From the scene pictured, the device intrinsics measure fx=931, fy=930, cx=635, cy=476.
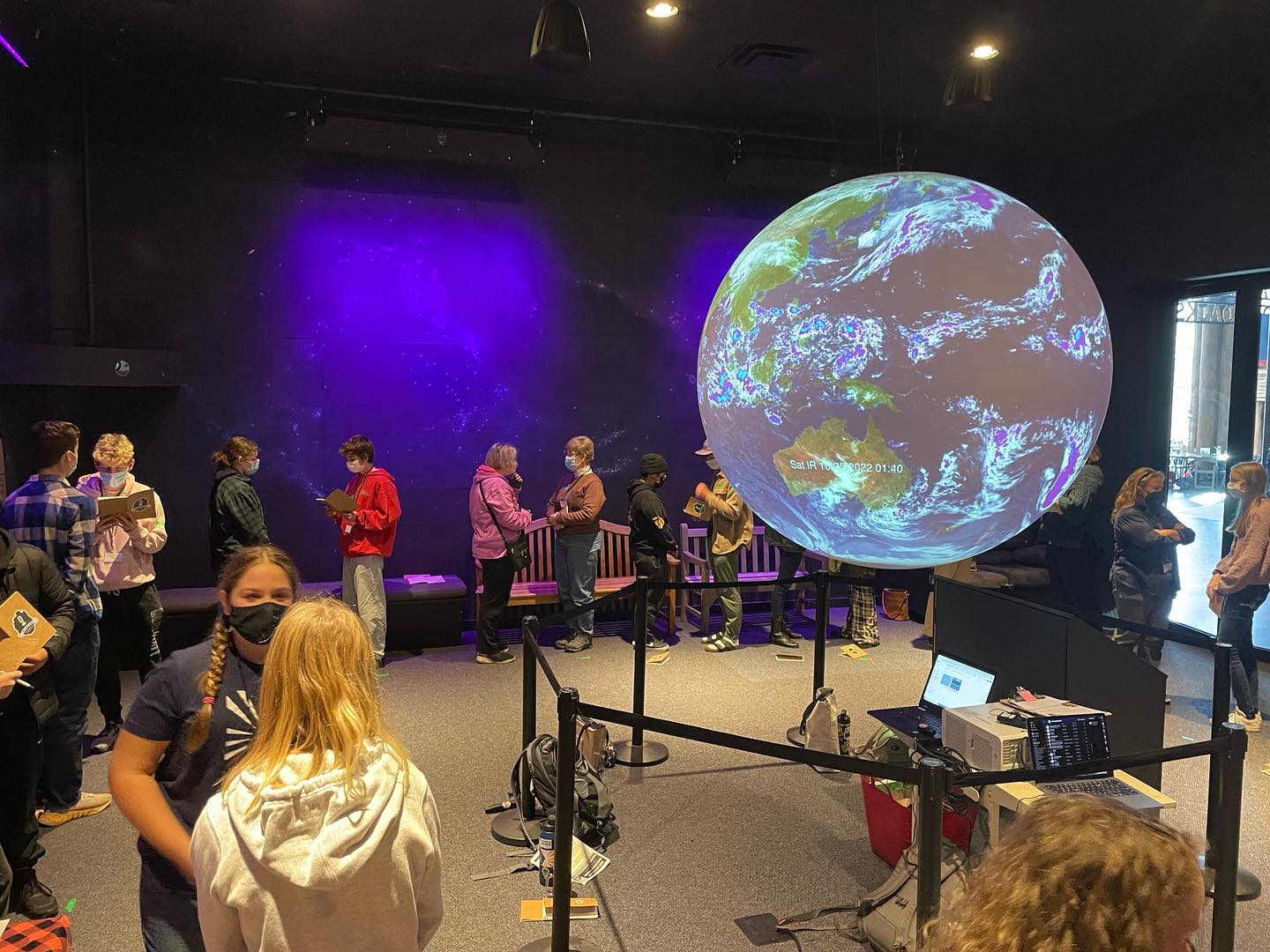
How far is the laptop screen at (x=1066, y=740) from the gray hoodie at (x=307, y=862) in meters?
2.59

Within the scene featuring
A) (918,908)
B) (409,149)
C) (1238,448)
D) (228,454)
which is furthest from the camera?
(409,149)

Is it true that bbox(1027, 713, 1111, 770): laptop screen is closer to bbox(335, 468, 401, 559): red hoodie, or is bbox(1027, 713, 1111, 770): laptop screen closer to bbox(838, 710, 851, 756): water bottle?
bbox(838, 710, 851, 756): water bottle

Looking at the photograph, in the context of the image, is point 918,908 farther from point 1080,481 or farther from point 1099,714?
point 1080,481

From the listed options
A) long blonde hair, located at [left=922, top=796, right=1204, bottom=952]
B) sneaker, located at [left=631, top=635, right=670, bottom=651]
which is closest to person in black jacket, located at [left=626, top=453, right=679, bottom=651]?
sneaker, located at [left=631, top=635, right=670, bottom=651]

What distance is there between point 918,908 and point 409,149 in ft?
26.4

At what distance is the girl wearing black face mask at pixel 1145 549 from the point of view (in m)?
7.08

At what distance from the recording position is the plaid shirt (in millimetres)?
4465

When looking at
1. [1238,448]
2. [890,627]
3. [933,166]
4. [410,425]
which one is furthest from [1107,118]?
[410,425]

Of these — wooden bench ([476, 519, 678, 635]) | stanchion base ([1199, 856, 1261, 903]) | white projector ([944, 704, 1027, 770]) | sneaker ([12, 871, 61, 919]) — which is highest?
white projector ([944, 704, 1027, 770])

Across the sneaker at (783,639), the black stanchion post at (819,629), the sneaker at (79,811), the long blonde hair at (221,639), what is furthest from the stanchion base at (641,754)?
the long blonde hair at (221,639)

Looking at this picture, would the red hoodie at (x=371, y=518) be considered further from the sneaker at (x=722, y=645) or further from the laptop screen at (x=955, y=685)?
the laptop screen at (x=955, y=685)

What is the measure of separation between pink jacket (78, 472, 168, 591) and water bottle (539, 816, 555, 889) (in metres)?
3.19

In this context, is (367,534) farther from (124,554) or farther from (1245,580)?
(1245,580)

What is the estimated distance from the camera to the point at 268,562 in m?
2.60
